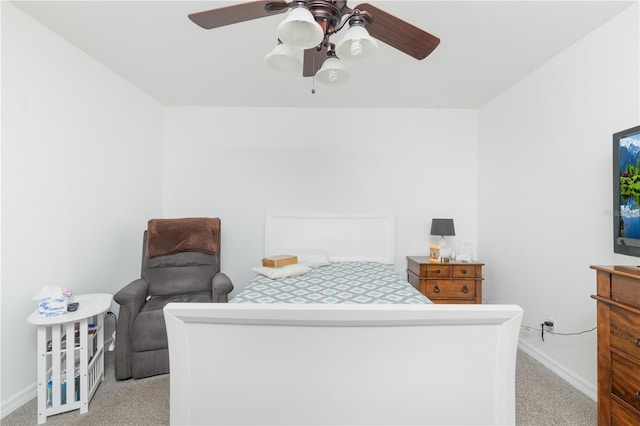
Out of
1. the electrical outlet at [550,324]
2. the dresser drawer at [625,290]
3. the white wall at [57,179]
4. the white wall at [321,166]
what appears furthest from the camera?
the white wall at [321,166]

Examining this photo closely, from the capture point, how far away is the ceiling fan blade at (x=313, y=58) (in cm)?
144

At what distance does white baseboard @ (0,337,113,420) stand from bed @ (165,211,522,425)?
1.58m

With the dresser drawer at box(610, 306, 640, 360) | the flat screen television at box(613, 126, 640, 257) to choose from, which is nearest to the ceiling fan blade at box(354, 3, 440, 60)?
the flat screen television at box(613, 126, 640, 257)

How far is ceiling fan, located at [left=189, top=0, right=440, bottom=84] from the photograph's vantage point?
43.5 inches

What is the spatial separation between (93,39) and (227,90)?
1103 millimetres

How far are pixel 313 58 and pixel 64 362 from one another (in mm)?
2531

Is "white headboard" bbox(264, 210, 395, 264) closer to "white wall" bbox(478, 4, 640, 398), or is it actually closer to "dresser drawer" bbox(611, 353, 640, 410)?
"white wall" bbox(478, 4, 640, 398)

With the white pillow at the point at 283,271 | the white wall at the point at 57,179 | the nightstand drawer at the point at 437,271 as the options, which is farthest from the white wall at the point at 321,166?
the white pillow at the point at 283,271

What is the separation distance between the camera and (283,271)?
8.13 ft

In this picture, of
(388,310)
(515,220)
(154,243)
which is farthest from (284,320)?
(515,220)

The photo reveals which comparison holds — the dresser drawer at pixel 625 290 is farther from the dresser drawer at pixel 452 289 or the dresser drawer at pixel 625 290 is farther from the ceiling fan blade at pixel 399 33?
the dresser drawer at pixel 452 289

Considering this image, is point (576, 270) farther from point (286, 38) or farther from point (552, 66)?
point (286, 38)

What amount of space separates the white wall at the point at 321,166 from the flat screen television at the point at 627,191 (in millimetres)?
1933

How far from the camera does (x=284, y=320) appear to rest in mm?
1067
